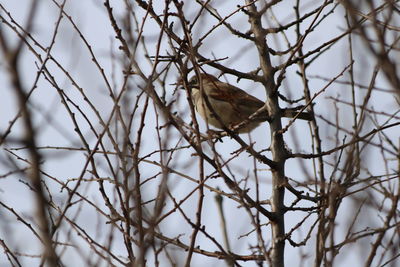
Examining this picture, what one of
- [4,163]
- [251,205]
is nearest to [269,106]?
[251,205]

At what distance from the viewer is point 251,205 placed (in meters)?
3.76

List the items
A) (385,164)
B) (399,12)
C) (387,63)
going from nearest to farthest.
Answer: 1. (387,63)
2. (399,12)
3. (385,164)

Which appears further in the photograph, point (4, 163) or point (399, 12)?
point (399, 12)

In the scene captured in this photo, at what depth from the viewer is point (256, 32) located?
449cm

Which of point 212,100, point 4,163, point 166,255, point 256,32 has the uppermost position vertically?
point 212,100

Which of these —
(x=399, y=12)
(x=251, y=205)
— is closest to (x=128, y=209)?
(x=251, y=205)

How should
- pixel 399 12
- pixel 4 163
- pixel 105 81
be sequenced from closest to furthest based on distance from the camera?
pixel 4 163, pixel 105 81, pixel 399 12

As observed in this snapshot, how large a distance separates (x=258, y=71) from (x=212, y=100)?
298 centimetres

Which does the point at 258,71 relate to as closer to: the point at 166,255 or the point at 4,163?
the point at 166,255

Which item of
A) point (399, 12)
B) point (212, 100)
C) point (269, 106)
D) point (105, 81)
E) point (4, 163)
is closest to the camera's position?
point (4, 163)

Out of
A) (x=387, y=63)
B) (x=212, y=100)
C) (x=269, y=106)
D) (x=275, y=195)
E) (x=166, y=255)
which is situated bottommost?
(x=387, y=63)

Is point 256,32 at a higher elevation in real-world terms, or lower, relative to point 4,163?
higher

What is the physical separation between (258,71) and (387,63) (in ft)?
8.59

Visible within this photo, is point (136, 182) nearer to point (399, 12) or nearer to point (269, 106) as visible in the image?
point (269, 106)
